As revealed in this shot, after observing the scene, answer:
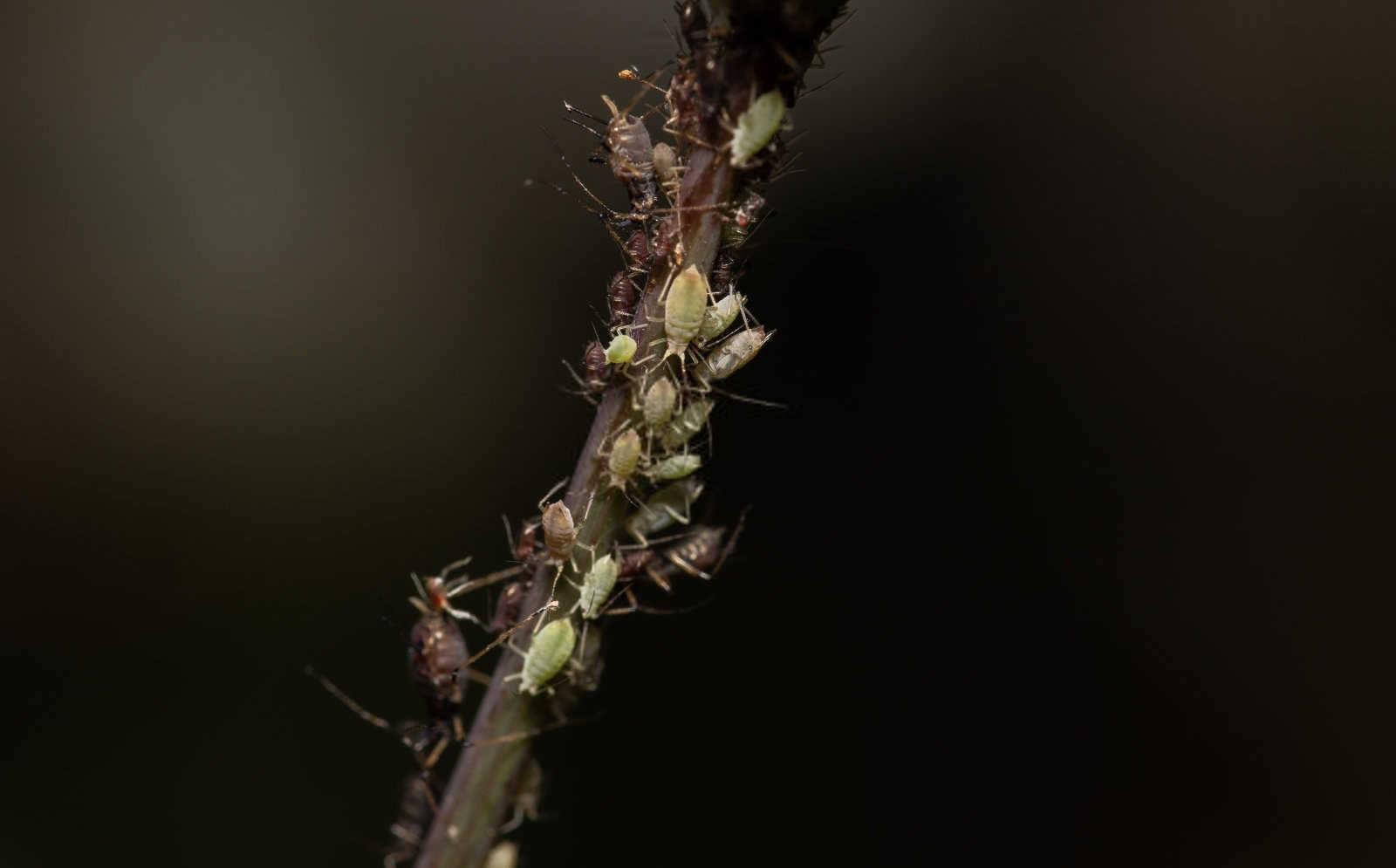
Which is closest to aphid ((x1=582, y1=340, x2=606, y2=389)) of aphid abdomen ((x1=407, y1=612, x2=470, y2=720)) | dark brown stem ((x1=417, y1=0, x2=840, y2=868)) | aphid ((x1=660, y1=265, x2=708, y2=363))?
dark brown stem ((x1=417, y1=0, x2=840, y2=868))

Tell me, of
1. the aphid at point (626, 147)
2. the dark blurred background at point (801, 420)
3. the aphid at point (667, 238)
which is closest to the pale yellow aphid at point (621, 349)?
the aphid at point (667, 238)

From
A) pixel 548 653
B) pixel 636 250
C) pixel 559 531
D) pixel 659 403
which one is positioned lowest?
pixel 548 653

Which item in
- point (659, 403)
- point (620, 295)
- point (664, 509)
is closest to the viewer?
point (659, 403)

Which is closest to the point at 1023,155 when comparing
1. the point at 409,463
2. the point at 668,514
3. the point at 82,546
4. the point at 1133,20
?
the point at 1133,20

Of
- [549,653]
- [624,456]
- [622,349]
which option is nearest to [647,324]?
[622,349]

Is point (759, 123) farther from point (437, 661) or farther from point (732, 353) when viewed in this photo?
point (437, 661)

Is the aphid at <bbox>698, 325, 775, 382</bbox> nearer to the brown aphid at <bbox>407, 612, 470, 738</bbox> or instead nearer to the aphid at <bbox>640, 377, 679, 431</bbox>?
the aphid at <bbox>640, 377, 679, 431</bbox>

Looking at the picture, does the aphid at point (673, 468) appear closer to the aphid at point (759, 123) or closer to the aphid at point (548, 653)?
the aphid at point (548, 653)
